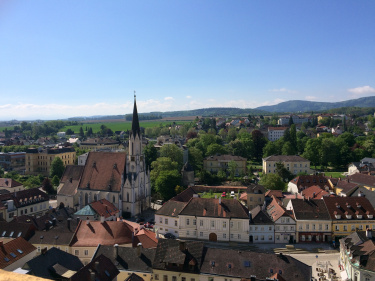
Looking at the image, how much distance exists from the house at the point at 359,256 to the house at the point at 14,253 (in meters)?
30.7

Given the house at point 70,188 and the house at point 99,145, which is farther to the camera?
the house at point 99,145

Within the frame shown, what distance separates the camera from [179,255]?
29609 mm

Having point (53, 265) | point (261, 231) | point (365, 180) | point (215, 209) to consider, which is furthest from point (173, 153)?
point (53, 265)

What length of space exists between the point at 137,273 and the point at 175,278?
3.48 m

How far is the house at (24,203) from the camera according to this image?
50312 mm

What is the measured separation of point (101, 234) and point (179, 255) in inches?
449

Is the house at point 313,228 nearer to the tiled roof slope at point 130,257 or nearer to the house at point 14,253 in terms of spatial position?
the tiled roof slope at point 130,257

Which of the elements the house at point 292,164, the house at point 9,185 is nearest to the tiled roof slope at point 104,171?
the house at point 9,185

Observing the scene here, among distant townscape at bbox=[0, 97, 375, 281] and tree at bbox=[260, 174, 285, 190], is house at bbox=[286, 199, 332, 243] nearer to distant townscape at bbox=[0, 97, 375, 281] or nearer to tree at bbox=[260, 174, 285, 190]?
distant townscape at bbox=[0, 97, 375, 281]

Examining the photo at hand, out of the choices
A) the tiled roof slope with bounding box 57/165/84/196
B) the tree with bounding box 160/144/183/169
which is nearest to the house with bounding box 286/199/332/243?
the tiled roof slope with bounding box 57/165/84/196

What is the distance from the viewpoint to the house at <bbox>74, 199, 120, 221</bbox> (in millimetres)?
46625

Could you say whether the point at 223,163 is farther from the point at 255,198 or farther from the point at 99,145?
the point at 99,145

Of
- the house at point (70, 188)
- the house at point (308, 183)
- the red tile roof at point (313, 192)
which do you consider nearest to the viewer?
the red tile roof at point (313, 192)

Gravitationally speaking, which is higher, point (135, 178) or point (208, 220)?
point (135, 178)
